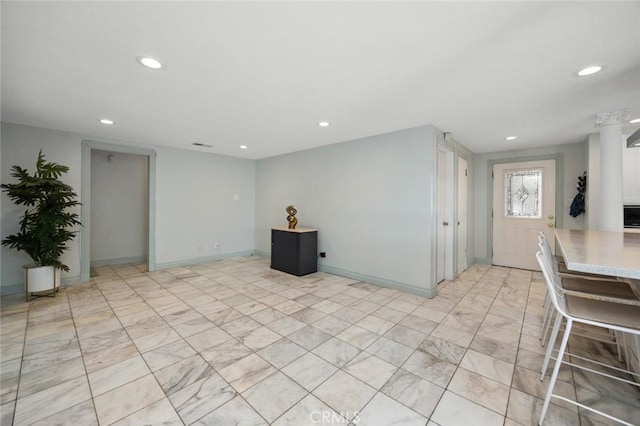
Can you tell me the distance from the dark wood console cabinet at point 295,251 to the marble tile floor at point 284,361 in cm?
93

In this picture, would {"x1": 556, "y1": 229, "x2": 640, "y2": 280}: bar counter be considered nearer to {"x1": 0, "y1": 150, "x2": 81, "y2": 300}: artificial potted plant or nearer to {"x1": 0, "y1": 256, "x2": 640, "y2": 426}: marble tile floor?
{"x1": 0, "y1": 256, "x2": 640, "y2": 426}: marble tile floor

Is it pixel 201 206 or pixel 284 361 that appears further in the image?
pixel 201 206

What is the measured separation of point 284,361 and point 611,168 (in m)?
4.22

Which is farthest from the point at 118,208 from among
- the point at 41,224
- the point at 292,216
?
the point at 292,216

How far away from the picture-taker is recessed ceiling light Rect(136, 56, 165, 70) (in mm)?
1907

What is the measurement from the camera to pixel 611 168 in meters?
2.93

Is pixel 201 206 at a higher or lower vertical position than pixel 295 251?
higher

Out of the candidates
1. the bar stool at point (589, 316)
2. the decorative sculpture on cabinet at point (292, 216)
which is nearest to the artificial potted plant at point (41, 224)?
the decorative sculpture on cabinet at point (292, 216)

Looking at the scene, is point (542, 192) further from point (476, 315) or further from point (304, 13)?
point (304, 13)

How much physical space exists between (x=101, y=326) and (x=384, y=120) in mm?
4053

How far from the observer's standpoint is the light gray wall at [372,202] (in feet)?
11.5

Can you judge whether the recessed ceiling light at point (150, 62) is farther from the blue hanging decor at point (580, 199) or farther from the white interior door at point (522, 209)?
the blue hanging decor at point (580, 199)

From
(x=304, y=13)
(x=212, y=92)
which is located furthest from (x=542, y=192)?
(x=212, y=92)

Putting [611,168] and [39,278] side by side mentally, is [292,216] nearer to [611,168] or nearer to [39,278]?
[39,278]
